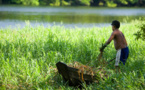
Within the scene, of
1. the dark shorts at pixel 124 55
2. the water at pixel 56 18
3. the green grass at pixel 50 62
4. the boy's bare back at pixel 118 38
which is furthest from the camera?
the water at pixel 56 18

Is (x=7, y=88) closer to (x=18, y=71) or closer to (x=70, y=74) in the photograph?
(x=18, y=71)

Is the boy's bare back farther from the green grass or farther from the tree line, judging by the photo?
the tree line

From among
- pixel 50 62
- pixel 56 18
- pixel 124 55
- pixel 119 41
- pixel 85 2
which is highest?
pixel 119 41

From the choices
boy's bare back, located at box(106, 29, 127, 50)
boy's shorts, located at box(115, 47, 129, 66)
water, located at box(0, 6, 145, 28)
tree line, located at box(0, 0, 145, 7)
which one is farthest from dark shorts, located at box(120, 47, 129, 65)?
tree line, located at box(0, 0, 145, 7)

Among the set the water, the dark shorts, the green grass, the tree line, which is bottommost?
the tree line

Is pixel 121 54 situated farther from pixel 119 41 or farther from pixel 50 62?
pixel 50 62

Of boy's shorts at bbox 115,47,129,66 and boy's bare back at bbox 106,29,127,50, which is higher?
boy's bare back at bbox 106,29,127,50

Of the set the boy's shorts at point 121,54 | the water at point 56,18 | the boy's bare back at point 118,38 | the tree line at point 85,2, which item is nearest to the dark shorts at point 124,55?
the boy's shorts at point 121,54

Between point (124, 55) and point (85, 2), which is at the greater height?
point (124, 55)

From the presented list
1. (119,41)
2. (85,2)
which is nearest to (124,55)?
(119,41)

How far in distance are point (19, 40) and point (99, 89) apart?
4214 millimetres

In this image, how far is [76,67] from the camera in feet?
15.4

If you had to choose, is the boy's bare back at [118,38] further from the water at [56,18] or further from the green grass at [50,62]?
the water at [56,18]

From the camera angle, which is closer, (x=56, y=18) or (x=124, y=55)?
(x=124, y=55)
